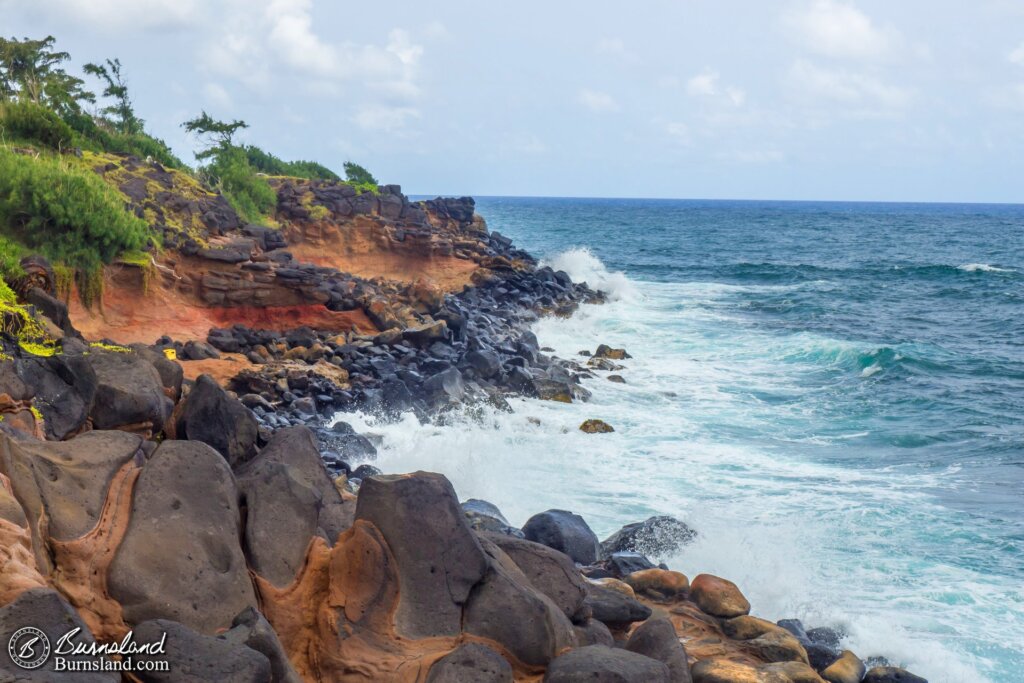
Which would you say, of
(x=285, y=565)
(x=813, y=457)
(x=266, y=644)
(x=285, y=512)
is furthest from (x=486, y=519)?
(x=813, y=457)

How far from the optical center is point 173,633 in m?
5.48

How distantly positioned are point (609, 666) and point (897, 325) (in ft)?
104

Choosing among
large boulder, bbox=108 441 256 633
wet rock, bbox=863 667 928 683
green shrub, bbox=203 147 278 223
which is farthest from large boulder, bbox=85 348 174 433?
green shrub, bbox=203 147 278 223

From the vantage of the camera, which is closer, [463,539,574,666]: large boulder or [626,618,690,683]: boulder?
[463,539,574,666]: large boulder

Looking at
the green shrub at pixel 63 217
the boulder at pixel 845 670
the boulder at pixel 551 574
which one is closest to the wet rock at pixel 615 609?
the boulder at pixel 551 574

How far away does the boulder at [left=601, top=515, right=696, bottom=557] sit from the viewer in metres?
11.9

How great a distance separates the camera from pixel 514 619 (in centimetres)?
681

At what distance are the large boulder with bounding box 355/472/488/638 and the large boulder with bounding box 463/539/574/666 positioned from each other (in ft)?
0.30

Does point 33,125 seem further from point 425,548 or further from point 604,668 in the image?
point 604,668

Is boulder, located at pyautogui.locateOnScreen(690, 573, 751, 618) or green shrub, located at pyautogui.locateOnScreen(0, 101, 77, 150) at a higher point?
green shrub, located at pyautogui.locateOnScreen(0, 101, 77, 150)

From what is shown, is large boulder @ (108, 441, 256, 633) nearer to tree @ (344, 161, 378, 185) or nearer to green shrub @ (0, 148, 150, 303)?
green shrub @ (0, 148, 150, 303)

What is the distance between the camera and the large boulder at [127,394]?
28.8 ft

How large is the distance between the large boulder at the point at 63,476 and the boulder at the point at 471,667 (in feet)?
8.71

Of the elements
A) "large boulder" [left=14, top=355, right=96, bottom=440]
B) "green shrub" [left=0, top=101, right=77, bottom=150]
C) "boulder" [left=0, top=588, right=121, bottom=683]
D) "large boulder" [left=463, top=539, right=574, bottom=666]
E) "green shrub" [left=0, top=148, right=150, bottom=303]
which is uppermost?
"green shrub" [left=0, top=101, right=77, bottom=150]
